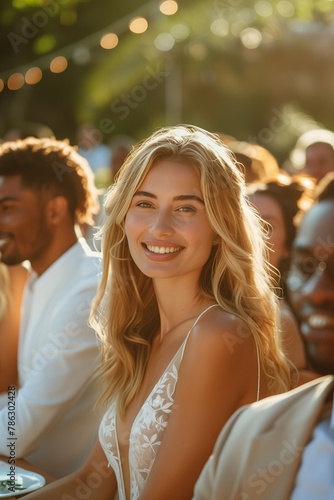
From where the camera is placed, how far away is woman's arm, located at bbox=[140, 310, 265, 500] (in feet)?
8.66

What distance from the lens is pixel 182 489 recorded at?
264cm

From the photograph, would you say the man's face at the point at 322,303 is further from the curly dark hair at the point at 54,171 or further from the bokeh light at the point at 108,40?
the bokeh light at the point at 108,40

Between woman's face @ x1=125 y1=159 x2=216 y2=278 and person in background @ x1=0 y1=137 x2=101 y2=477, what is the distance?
3.02 feet

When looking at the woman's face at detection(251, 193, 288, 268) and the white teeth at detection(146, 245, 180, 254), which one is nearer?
the white teeth at detection(146, 245, 180, 254)

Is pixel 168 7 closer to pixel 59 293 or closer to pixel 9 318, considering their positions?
pixel 9 318

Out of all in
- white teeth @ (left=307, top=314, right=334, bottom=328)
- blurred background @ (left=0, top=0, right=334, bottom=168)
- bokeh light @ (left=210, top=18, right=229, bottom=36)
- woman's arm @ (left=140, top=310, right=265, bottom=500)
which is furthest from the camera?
bokeh light @ (left=210, top=18, right=229, bottom=36)

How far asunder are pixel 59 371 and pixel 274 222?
4.37 ft

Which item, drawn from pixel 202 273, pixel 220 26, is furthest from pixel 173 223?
pixel 220 26

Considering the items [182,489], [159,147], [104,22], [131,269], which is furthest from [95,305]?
[104,22]

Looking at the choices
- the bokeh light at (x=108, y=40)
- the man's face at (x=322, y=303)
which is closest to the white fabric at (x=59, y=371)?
the man's face at (x=322, y=303)

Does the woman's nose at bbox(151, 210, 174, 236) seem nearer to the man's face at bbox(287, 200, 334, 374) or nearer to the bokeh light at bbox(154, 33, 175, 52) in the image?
the man's face at bbox(287, 200, 334, 374)

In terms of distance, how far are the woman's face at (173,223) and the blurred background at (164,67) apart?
2.30m

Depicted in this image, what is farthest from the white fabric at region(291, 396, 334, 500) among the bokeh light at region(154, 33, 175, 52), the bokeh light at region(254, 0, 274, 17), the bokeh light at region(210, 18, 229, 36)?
the bokeh light at region(154, 33, 175, 52)

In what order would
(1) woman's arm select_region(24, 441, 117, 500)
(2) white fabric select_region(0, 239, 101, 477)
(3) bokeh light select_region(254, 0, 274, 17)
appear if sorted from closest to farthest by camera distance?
(1) woman's arm select_region(24, 441, 117, 500)
(2) white fabric select_region(0, 239, 101, 477)
(3) bokeh light select_region(254, 0, 274, 17)
